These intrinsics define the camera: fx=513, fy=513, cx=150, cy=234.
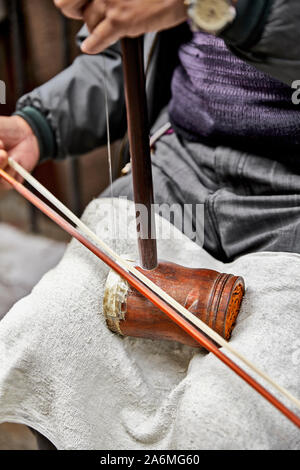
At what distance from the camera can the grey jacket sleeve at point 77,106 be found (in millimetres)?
848

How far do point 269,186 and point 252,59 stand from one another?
22 cm

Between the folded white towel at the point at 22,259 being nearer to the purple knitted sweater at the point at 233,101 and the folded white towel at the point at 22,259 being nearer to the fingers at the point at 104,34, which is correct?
the purple knitted sweater at the point at 233,101

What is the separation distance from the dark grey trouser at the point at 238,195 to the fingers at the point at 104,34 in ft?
A: 1.01

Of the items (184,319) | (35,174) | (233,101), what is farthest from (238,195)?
(35,174)

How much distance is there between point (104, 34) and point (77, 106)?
424 millimetres

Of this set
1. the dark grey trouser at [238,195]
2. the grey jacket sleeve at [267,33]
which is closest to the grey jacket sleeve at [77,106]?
the dark grey trouser at [238,195]

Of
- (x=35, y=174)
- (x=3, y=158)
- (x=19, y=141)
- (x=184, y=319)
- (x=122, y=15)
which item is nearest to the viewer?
(x=122, y=15)

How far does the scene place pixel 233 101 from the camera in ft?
2.30

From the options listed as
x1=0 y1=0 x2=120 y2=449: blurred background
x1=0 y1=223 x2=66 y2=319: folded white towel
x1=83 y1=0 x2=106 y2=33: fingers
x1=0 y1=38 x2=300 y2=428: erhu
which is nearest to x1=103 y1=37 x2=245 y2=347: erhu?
x1=0 y1=38 x2=300 y2=428: erhu

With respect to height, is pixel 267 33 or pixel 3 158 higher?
pixel 267 33

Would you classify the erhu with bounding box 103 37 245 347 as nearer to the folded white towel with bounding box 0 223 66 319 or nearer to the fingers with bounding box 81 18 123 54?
the fingers with bounding box 81 18 123 54

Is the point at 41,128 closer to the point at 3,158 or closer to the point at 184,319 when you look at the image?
the point at 3,158

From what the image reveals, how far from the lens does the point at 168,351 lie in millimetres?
671

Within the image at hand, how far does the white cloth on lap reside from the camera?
0.56 m
